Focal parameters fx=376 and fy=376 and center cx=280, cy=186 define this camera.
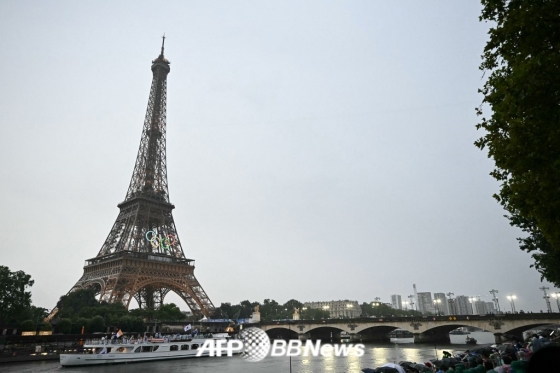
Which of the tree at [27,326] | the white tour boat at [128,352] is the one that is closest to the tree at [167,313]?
the white tour boat at [128,352]

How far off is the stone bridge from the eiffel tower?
926 inches

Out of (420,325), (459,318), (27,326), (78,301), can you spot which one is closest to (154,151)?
(78,301)

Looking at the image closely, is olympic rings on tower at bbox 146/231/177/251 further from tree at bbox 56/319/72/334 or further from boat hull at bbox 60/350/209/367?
boat hull at bbox 60/350/209/367

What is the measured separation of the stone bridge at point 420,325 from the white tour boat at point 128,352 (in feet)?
124

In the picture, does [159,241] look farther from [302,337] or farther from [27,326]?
[302,337]

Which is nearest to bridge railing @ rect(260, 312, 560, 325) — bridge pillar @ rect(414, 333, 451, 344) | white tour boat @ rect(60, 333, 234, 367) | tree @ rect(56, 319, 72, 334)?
bridge pillar @ rect(414, 333, 451, 344)

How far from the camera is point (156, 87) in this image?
326ft

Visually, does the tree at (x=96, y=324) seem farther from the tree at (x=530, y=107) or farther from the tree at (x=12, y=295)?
the tree at (x=530, y=107)

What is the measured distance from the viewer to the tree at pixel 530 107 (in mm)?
10172

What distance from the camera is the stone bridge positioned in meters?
60.3

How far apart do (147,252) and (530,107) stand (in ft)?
245

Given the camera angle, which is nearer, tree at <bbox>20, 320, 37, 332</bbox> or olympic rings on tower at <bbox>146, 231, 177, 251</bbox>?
tree at <bbox>20, 320, 37, 332</bbox>

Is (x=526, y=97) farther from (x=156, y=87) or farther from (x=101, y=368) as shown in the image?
(x=156, y=87)

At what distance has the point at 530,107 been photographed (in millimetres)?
10914
